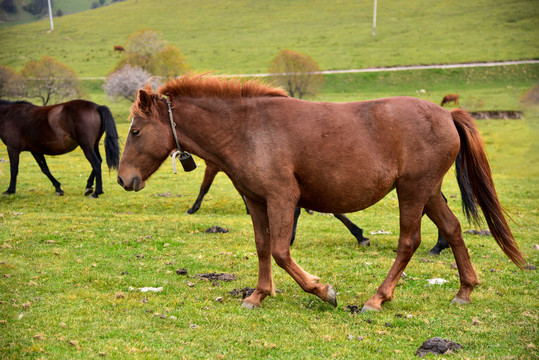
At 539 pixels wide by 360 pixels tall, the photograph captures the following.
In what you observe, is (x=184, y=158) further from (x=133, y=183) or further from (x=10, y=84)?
(x=10, y=84)

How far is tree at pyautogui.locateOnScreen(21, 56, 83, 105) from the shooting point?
4772 centimetres

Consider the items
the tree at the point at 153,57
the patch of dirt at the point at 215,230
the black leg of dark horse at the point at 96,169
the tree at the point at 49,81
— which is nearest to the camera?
the patch of dirt at the point at 215,230

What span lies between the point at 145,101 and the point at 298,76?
4683 cm

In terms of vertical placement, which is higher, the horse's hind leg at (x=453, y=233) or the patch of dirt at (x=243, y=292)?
the horse's hind leg at (x=453, y=233)

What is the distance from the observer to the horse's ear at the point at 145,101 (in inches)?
230

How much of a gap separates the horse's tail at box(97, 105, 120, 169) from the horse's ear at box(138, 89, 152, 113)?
9169 mm

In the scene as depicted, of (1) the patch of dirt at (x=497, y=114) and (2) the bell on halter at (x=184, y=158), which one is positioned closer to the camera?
(2) the bell on halter at (x=184, y=158)

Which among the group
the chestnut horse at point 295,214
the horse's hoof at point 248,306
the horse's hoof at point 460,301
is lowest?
the chestnut horse at point 295,214

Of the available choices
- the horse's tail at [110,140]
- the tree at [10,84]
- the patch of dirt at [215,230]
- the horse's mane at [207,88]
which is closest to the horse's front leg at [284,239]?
the horse's mane at [207,88]

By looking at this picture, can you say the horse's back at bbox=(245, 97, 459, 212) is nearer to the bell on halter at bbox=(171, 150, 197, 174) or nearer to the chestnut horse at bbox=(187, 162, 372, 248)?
Result: the bell on halter at bbox=(171, 150, 197, 174)

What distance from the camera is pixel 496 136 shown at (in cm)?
2969

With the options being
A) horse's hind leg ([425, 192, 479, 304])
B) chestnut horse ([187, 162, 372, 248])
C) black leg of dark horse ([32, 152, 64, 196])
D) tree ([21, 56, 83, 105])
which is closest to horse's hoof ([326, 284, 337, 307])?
horse's hind leg ([425, 192, 479, 304])

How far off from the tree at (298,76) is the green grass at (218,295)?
132 ft

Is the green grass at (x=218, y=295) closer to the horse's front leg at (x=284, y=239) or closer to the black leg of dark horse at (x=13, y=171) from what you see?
the horse's front leg at (x=284, y=239)
